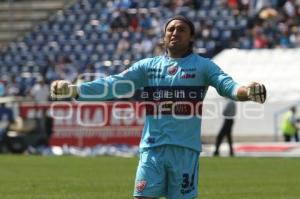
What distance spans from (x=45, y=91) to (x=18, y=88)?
4225 mm

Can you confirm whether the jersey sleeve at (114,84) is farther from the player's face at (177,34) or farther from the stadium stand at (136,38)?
the stadium stand at (136,38)

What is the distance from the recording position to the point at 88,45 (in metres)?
44.3

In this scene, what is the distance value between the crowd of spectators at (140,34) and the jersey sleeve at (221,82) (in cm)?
2913

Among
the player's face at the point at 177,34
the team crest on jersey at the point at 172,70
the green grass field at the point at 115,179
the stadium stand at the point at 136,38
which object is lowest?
the green grass field at the point at 115,179

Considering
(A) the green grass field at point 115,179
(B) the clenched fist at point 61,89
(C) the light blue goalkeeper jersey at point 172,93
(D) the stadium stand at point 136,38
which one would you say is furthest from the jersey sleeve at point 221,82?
(D) the stadium stand at point 136,38

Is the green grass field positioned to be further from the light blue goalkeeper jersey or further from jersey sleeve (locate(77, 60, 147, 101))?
the light blue goalkeeper jersey

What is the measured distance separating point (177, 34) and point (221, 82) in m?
0.54

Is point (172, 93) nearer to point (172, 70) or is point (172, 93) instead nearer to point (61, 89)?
point (172, 70)

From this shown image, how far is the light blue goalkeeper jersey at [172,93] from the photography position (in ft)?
27.6

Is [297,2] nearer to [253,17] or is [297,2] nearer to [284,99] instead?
[253,17]

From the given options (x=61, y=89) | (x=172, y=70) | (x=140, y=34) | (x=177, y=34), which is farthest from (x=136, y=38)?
(x=61, y=89)

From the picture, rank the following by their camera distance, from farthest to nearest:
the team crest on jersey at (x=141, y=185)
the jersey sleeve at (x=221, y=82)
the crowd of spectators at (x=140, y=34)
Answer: the crowd of spectators at (x=140, y=34)
the team crest on jersey at (x=141, y=185)
the jersey sleeve at (x=221, y=82)

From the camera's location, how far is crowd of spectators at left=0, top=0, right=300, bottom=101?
39469 millimetres

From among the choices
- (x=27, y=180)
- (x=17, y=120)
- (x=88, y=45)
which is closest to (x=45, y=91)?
(x=17, y=120)
